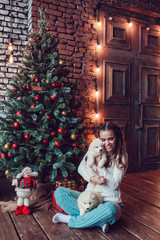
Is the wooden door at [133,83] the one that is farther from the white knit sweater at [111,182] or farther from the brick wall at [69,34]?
the white knit sweater at [111,182]

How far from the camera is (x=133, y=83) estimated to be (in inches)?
151

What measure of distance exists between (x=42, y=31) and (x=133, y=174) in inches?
103

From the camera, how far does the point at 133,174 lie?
3695 millimetres

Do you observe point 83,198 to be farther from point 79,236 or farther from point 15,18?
point 15,18

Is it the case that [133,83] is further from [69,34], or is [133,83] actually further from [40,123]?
[40,123]

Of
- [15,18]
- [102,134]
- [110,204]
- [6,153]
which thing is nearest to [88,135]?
[6,153]

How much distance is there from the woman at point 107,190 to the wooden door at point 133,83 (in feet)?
5.75

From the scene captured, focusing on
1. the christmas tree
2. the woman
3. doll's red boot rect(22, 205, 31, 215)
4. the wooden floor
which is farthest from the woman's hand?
doll's red boot rect(22, 205, 31, 215)

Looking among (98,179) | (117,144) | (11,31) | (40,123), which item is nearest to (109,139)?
(117,144)

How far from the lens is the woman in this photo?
1677 millimetres

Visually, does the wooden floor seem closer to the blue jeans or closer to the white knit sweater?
the blue jeans

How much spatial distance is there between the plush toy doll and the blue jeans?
351 millimetres

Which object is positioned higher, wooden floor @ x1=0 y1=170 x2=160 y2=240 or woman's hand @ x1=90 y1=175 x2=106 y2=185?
woman's hand @ x1=90 y1=175 x2=106 y2=185

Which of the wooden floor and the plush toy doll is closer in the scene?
the wooden floor
